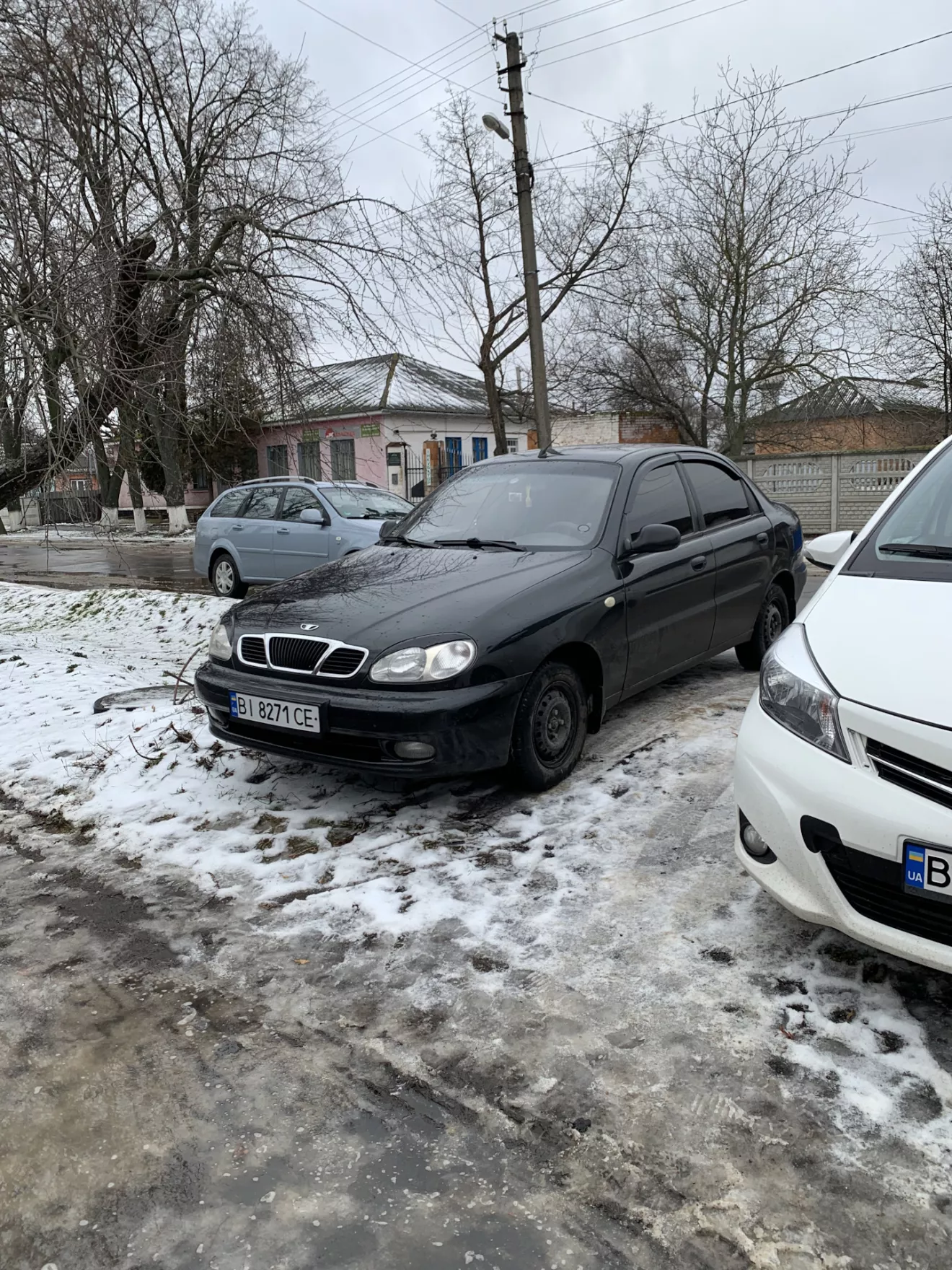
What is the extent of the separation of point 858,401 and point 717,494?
2072cm

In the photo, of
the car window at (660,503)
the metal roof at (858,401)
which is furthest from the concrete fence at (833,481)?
the car window at (660,503)

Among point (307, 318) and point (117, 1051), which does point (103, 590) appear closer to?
point (307, 318)

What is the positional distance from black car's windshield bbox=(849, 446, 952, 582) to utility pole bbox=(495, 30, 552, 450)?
1228 cm

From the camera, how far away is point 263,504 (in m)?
11.9

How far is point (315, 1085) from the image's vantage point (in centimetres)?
241

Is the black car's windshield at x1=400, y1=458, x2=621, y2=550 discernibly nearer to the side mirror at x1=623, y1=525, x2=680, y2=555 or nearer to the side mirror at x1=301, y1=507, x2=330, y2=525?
the side mirror at x1=623, y1=525, x2=680, y2=555

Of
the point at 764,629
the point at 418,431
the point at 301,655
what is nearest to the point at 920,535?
the point at 301,655

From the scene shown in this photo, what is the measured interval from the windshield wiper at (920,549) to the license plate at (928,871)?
1.26 m

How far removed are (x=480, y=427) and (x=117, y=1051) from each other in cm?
3422

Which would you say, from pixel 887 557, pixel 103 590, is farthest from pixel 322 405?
pixel 887 557

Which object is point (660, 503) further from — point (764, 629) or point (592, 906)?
point (592, 906)

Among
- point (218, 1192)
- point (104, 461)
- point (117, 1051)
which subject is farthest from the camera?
point (104, 461)

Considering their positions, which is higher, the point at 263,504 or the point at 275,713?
the point at 263,504

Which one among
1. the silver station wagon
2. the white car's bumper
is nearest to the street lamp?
the silver station wagon
